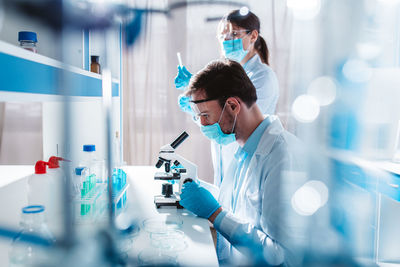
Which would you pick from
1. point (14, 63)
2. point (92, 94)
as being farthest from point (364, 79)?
point (92, 94)

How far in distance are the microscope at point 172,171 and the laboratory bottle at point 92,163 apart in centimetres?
24

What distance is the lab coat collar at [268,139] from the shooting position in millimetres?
1050

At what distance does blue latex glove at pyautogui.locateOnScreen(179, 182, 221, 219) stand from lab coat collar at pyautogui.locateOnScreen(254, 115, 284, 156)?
25cm

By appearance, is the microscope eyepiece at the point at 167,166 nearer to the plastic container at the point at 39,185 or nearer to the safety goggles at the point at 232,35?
the plastic container at the point at 39,185

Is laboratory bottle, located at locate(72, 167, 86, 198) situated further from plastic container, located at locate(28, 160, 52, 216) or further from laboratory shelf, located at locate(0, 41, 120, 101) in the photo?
laboratory shelf, located at locate(0, 41, 120, 101)

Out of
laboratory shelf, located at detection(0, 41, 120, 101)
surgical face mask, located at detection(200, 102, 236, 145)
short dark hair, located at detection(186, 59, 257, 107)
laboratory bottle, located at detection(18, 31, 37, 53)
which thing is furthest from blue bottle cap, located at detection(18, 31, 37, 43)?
surgical face mask, located at detection(200, 102, 236, 145)

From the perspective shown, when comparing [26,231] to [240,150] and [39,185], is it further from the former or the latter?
[240,150]

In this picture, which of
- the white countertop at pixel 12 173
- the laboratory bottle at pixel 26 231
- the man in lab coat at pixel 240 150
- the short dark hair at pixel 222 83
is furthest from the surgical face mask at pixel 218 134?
the white countertop at pixel 12 173

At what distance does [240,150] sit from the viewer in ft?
4.14

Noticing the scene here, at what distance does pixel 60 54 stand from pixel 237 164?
102 cm

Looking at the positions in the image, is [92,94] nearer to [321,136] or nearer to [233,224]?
[233,224]

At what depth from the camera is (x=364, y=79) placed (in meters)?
0.41

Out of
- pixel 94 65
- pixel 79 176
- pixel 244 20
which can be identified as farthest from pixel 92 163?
pixel 244 20

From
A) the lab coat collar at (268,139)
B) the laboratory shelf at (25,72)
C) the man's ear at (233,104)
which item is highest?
the laboratory shelf at (25,72)
